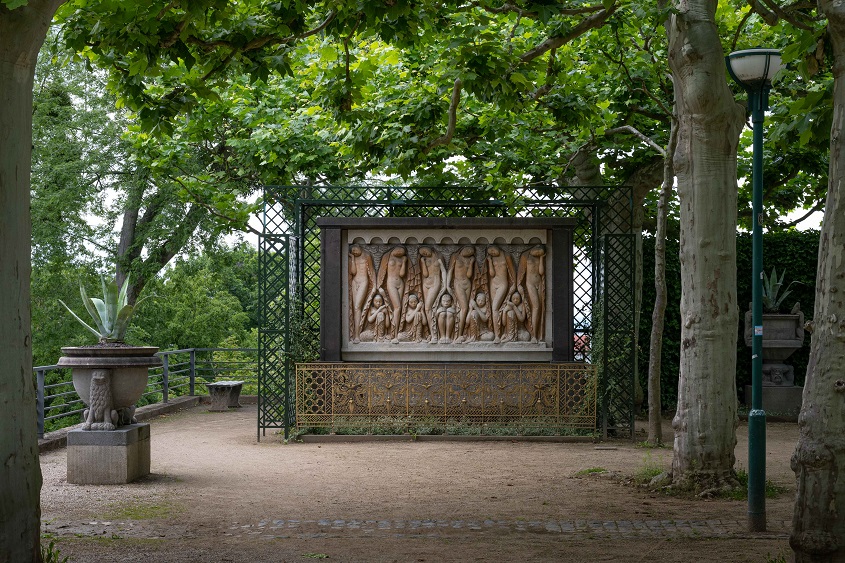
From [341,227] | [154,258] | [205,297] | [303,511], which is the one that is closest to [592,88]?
[341,227]

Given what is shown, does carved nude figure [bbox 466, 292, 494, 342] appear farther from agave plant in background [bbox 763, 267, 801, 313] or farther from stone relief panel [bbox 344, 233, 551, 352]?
agave plant in background [bbox 763, 267, 801, 313]

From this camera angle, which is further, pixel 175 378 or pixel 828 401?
pixel 175 378

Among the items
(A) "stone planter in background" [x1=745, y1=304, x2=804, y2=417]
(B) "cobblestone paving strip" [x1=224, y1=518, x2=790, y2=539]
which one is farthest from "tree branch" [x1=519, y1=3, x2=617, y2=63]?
(A) "stone planter in background" [x1=745, y1=304, x2=804, y2=417]

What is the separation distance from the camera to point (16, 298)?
560cm

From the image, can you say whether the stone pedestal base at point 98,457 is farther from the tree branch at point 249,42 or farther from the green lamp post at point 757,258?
the green lamp post at point 757,258

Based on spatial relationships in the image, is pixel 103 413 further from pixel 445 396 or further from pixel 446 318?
pixel 446 318

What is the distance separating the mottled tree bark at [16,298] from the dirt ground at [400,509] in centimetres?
Result: 147

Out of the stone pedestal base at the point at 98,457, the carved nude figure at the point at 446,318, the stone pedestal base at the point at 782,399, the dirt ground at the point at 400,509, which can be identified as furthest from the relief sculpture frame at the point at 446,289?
the stone pedestal base at the point at 98,457

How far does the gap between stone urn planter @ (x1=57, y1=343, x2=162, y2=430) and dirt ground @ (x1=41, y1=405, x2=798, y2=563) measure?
81 centimetres

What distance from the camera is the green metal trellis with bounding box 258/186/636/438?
15711mm

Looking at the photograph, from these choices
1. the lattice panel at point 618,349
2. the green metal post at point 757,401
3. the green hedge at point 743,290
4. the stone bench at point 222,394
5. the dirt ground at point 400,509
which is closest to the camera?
the dirt ground at point 400,509

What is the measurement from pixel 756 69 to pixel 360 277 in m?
9.38

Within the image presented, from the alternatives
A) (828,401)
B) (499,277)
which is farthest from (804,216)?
A: (828,401)

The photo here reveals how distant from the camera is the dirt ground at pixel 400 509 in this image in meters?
7.29
